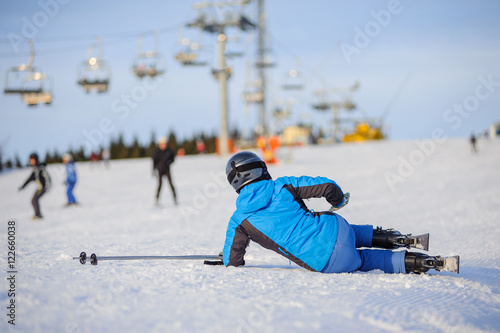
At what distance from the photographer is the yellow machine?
57.0 meters

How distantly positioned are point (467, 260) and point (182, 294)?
135 inches

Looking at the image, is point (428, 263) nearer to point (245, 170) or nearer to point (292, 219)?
point (292, 219)

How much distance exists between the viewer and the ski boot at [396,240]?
3964mm

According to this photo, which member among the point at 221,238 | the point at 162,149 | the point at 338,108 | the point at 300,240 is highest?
the point at 338,108

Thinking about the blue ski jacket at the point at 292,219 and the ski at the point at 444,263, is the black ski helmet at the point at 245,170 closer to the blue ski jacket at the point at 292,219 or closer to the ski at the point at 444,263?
the blue ski jacket at the point at 292,219

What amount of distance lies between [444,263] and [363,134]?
55.0 m

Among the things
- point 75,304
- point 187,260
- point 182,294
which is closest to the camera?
point 75,304

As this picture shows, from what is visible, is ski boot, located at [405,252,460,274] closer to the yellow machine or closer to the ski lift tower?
the ski lift tower

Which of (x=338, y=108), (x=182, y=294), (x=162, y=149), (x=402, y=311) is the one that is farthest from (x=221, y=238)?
(x=338, y=108)

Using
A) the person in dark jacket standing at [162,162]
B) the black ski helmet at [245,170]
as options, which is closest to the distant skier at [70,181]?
the person in dark jacket standing at [162,162]

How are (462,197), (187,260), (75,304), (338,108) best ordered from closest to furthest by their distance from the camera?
(75,304) < (187,260) < (462,197) < (338,108)

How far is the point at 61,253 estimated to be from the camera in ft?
17.4

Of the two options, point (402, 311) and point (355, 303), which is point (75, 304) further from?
point (402, 311)

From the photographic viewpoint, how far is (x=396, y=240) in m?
4.01
